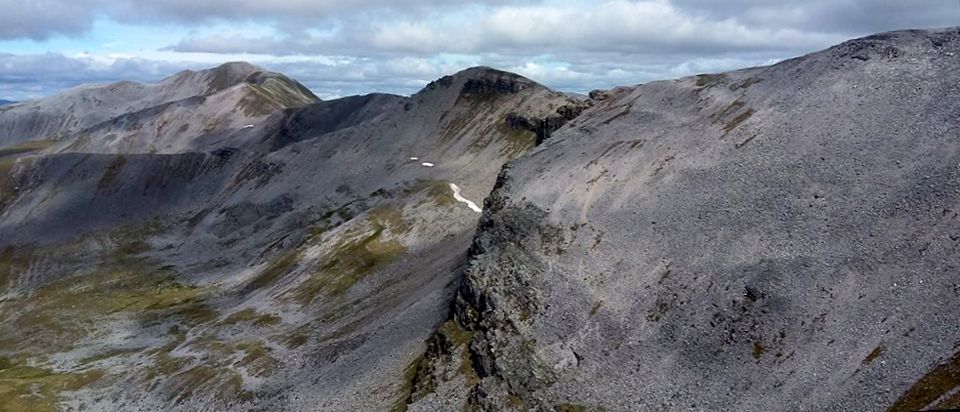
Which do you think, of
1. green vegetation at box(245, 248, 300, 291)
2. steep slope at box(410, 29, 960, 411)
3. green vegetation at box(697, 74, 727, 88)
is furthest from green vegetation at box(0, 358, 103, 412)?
green vegetation at box(697, 74, 727, 88)

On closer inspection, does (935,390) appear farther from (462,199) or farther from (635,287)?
(462,199)

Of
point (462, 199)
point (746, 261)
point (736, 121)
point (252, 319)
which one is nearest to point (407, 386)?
point (746, 261)

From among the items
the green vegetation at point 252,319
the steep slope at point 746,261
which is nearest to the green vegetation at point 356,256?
the green vegetation at point 252,319

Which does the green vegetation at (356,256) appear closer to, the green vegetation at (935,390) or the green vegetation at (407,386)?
the green vegetation at (407,386)

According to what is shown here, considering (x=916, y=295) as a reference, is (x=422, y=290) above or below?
below

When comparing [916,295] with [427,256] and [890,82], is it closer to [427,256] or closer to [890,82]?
[890,82]

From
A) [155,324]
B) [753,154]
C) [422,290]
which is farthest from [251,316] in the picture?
[753,154]
